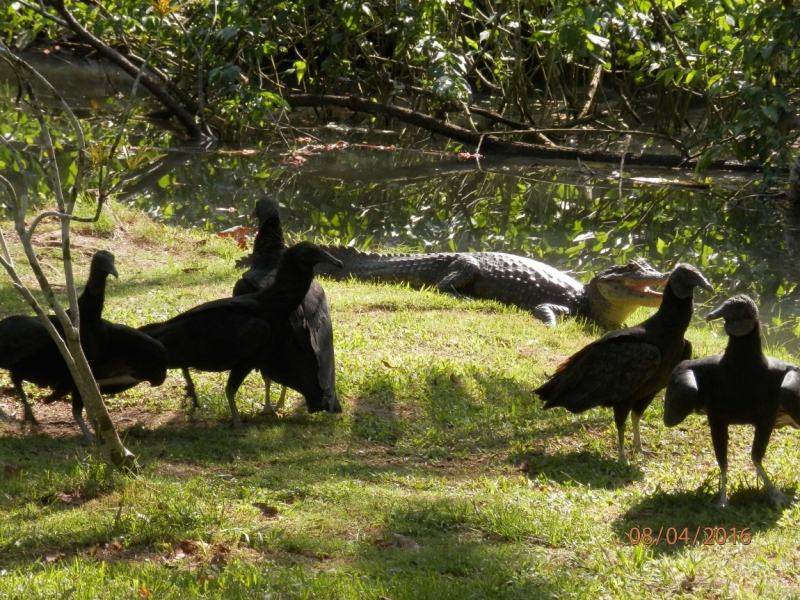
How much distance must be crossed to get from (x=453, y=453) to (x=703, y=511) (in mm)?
1372

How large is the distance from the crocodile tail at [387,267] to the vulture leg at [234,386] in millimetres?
4383

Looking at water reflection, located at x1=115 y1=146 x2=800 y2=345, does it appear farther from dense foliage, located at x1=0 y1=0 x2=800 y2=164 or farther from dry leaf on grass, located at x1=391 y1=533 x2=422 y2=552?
dry leaf on grass, located at x1=391 y1=533 x2=422 y2=552

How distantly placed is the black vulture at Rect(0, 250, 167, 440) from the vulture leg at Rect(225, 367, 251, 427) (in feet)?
1.39

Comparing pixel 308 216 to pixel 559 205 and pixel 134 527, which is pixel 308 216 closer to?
pixel 559 205

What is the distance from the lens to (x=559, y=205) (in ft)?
44.1

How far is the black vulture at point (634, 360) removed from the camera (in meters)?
4.79

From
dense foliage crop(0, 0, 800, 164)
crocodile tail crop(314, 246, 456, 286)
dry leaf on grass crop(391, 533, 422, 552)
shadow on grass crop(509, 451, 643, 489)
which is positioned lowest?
shadow on grass crop(509, 451, 643, 489)

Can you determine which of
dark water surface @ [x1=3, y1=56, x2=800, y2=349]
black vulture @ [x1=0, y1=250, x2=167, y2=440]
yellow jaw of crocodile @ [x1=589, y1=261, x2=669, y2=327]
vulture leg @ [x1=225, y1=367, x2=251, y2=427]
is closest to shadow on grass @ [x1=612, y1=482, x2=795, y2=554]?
vulture leg @ [x1=225, y1=367, x2=251, y2=427]

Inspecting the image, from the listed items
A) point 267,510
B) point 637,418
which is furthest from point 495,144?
point 267,510

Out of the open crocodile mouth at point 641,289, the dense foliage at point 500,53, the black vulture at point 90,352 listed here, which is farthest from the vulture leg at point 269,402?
the dense foliage at point 500,53

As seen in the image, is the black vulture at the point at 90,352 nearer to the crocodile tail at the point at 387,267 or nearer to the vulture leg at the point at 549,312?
the vulture leg at the point at 549,312

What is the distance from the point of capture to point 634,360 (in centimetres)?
480

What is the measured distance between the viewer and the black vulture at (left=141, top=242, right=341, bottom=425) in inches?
195

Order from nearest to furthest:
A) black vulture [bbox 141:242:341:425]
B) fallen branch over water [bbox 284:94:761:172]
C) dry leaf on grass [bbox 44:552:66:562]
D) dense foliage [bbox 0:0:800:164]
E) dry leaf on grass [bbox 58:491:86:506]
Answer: dry leaf on grass [bbox 44:552:66:562], dry leaf on grass [bbox 58:491:86:506], black vulture [bbox 141:242:341:425], dense foliage [bbox 0:0:800:164], fallen branch over water [bbox 284:94:761:172]
